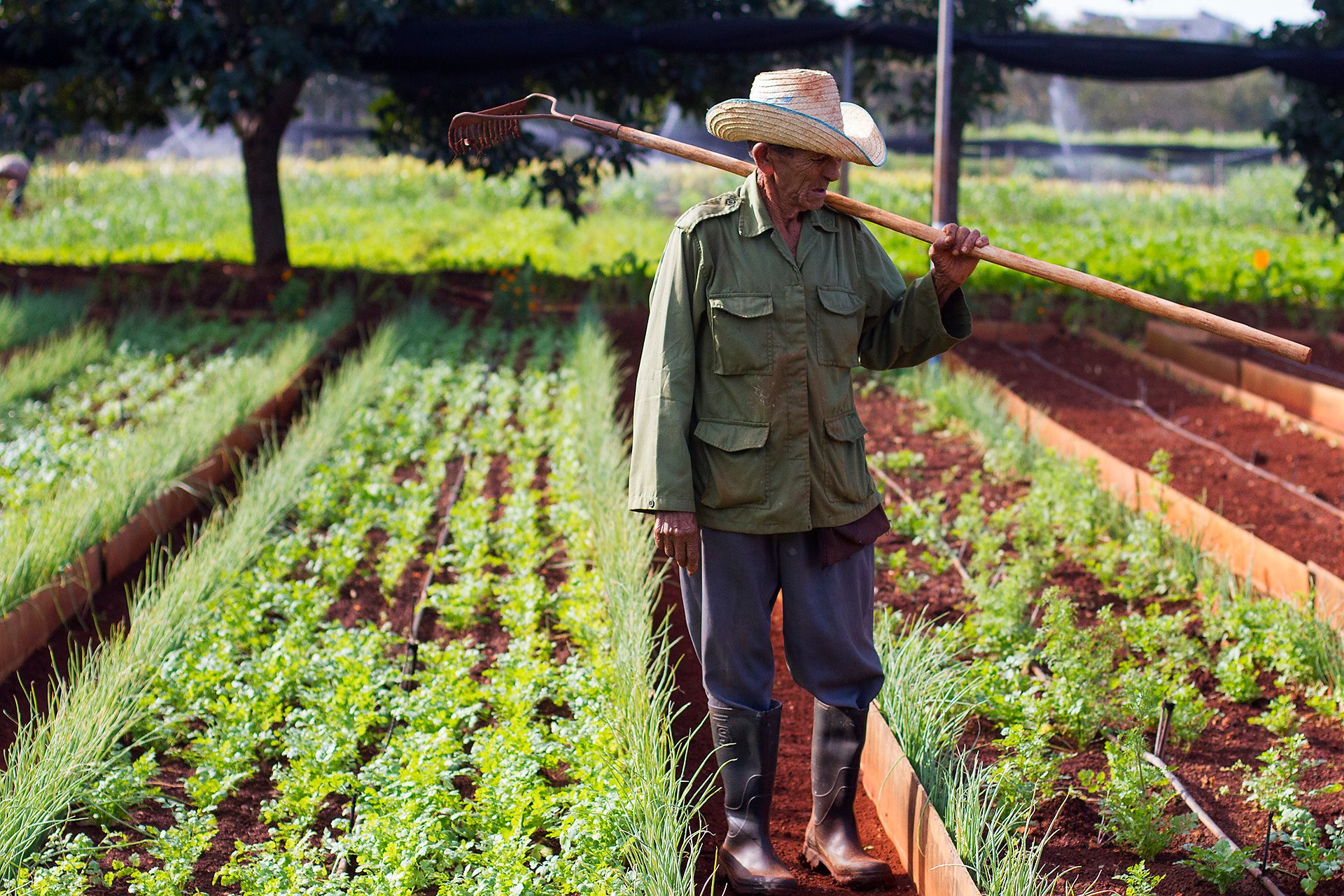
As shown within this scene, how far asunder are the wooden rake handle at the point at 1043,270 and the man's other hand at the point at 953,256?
0.02m

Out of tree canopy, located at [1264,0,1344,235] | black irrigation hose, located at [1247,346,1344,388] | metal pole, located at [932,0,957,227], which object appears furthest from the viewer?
tree canopy, located at [1264,0,1344,235]

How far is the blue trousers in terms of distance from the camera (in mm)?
2496

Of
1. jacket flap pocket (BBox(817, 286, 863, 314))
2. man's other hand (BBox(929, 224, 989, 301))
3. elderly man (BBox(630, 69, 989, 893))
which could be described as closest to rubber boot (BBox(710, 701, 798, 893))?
elderly man (BBox(630, 69, 989, 893))

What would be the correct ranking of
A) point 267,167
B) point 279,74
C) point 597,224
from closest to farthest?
point 279,74
point 267,167
point 597,224

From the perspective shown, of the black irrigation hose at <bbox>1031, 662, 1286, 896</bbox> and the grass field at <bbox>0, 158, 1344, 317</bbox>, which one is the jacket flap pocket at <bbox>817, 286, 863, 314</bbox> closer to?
the black irrigation hose at <bbox>1031, 662, 1286, 896</bbox>

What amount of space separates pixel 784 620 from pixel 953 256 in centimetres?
81

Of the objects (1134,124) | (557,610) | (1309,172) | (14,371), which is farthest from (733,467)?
(1134,124)

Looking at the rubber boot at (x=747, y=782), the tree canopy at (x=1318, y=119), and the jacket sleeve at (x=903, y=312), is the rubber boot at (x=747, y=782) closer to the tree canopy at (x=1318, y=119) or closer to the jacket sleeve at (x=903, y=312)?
the jacket sleeve at (x=903, y=312)

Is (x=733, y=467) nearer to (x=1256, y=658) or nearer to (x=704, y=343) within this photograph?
(x=704, y=343)

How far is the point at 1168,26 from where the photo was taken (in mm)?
39969

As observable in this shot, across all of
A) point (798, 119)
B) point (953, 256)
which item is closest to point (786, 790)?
point (953, 256)

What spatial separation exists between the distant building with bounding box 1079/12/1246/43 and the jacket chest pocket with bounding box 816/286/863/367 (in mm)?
30546

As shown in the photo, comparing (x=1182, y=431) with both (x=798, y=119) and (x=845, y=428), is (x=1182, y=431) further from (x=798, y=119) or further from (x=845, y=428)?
(x=798, y=119)

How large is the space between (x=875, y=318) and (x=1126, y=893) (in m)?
1.23
